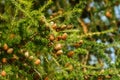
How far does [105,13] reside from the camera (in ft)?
8.77

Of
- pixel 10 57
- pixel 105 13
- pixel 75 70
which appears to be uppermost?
pixel 105 13

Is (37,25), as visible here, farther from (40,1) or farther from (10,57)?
(40,1)

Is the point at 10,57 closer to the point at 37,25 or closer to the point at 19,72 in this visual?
the point at 19,72

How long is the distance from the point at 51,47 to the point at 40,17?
0.45 ft

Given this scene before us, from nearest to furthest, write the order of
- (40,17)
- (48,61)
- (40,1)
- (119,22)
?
(40,17) → (48,61) → (40,1) → (119,22)

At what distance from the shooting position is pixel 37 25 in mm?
1418

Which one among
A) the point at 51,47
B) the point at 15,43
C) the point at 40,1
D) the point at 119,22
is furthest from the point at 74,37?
the point at 119,22

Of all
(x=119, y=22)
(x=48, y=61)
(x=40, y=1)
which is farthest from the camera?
(x=119, y=22)

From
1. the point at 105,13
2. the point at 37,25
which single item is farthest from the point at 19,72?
the point at 105,13

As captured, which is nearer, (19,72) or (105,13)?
(19,72)

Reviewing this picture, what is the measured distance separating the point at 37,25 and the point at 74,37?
181 millimetres

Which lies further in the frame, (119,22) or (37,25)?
(119,22)

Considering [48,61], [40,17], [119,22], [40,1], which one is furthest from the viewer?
[119,22]

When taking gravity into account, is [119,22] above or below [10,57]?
above
